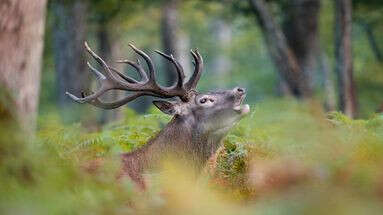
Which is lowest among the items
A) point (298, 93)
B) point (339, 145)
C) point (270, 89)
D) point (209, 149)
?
point (270, 89)

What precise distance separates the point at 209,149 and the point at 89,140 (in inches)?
35.9

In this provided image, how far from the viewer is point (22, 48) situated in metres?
6.90

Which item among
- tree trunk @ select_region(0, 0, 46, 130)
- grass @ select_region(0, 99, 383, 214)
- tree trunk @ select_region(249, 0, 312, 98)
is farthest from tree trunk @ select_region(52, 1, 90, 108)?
grass @ select_region(0, 99, 383, 214)

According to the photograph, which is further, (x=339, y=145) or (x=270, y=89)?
Result: (x=270, y=89)

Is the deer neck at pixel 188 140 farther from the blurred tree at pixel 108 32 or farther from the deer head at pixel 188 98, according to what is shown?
the blurred tree at pixel 108 32

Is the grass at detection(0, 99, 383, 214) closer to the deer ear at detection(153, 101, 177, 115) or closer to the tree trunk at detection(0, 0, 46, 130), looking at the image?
the tree trunk at detection(0, 0, 46, 130)

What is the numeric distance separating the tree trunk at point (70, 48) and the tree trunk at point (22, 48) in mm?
12651

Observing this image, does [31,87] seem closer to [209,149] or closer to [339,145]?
[209,149]

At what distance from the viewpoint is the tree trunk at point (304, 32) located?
18.4 metres

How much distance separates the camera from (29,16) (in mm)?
6922

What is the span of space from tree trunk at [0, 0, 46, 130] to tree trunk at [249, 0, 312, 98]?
31.5 ft

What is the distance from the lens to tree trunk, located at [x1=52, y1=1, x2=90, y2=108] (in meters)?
20.2

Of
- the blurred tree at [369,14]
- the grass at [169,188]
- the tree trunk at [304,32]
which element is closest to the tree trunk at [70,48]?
the tree trunk at [304,32]

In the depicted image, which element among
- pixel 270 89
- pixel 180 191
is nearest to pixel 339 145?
pixel 180 191
